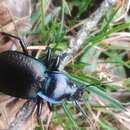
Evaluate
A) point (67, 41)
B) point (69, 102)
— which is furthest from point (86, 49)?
point (69, 102)

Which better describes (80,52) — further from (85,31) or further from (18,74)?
(18,74)

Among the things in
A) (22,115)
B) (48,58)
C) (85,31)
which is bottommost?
(22,115)

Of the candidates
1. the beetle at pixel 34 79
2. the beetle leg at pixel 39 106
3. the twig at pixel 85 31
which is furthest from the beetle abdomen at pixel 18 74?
the twig at pixel 85 31

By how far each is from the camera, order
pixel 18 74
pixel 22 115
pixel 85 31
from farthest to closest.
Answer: pixel 85 31 < pixel 22 115 < pixel 18 74

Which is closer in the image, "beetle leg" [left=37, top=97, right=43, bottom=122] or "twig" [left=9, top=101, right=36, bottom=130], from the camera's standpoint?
"twig" [left=9, top=101, right=36, bottom=130]

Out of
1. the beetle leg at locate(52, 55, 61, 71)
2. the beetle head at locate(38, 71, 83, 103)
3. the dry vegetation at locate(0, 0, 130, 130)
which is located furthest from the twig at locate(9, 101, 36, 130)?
the beetle leg at locate(52, 55, 61, 71)

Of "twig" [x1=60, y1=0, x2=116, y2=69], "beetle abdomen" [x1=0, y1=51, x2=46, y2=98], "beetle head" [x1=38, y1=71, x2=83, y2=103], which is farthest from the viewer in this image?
"twig" [x1=60, y1=0, x2=116, y2=69]

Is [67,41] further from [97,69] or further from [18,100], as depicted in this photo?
[18,100]

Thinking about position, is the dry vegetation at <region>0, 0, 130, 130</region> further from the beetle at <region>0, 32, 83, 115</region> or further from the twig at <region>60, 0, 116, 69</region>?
the beetle at <region>0, 32, 83, 115</region>

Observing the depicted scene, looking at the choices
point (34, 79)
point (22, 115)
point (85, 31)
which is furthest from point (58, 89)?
point (85, 31)
